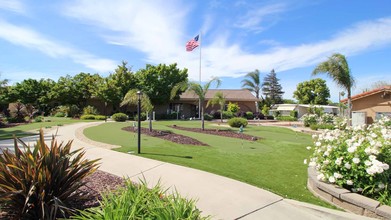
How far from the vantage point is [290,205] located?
14.6 feet

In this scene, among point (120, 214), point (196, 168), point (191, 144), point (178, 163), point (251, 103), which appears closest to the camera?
point (120, 214)

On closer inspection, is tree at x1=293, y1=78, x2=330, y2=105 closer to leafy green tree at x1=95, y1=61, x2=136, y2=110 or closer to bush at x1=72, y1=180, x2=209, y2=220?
leafy green tree at x1=95, y1=61, x2=136, y2=110

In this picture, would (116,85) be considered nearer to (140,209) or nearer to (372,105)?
(372,105)

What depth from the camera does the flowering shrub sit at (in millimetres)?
4195

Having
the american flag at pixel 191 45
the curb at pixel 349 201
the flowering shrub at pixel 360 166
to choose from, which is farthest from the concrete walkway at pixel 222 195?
the american flag at pixel 191 45

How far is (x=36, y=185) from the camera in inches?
140

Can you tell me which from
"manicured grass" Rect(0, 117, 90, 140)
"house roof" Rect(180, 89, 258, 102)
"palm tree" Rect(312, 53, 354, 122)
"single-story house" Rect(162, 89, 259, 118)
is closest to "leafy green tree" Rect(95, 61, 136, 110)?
"single-story house" Rect(162, 89, 259, 118)

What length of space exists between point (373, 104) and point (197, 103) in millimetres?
24217

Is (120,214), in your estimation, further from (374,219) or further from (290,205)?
(374,219)

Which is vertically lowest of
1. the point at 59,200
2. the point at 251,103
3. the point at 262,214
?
the point at 262,214

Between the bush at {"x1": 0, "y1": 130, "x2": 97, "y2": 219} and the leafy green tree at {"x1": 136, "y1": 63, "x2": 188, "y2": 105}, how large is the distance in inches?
1196

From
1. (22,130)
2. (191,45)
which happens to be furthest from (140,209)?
(191,45)

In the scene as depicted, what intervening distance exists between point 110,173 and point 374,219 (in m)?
5.50

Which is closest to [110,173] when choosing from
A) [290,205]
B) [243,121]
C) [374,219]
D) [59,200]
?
[59,200]
